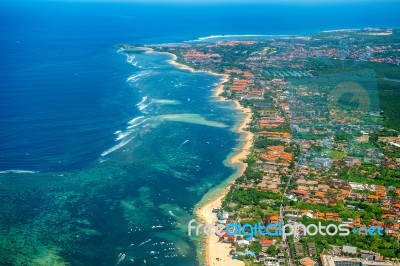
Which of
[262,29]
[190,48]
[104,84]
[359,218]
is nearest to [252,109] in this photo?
[104,84]

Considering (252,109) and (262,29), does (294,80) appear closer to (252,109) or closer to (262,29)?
(252,109)

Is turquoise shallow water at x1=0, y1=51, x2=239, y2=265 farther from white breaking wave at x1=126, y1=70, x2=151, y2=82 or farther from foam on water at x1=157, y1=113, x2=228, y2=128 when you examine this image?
white breaking wave at x1=126, y1=70, x2=151, y2=82

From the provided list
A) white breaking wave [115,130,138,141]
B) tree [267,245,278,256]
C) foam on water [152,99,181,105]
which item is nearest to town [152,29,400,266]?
tree [267,245,278,256]

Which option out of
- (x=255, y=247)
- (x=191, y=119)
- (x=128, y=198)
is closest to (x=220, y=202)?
(x=255, y=247)

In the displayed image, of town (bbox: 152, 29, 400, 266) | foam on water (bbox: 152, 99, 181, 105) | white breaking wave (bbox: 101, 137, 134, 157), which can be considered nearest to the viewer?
town (bbox: 152, 29, 400, 266)

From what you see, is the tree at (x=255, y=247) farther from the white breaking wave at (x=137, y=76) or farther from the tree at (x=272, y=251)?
the white breaking wave at (x=137, y=76)

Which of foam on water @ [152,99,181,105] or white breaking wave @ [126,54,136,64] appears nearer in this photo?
foam on water @ [152,99,181,105]
